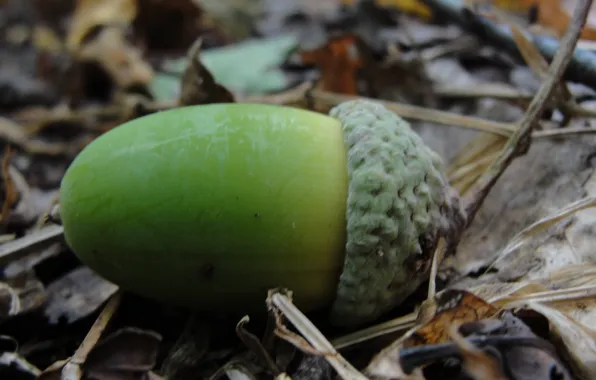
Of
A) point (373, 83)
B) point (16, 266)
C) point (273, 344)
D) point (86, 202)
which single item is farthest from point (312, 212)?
point (373, 83)

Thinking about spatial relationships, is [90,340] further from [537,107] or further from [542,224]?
[537,107]

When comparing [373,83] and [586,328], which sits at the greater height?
[586,328]

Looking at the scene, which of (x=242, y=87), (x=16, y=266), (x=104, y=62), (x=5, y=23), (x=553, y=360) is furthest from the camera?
(x=5, y=23)

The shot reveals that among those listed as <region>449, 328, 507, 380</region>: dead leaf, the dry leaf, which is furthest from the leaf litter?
the dry leaf

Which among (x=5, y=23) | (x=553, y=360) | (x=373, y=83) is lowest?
(x=5, y=23)

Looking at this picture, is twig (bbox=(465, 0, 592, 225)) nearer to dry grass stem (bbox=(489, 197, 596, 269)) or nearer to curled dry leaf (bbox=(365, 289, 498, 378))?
dry grass stem (bbox=(489, 197, 596, 269))

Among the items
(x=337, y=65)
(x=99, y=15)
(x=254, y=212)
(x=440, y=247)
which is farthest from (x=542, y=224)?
(x=99, y=15)

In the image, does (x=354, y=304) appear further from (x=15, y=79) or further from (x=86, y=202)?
(x=15, y=79)
